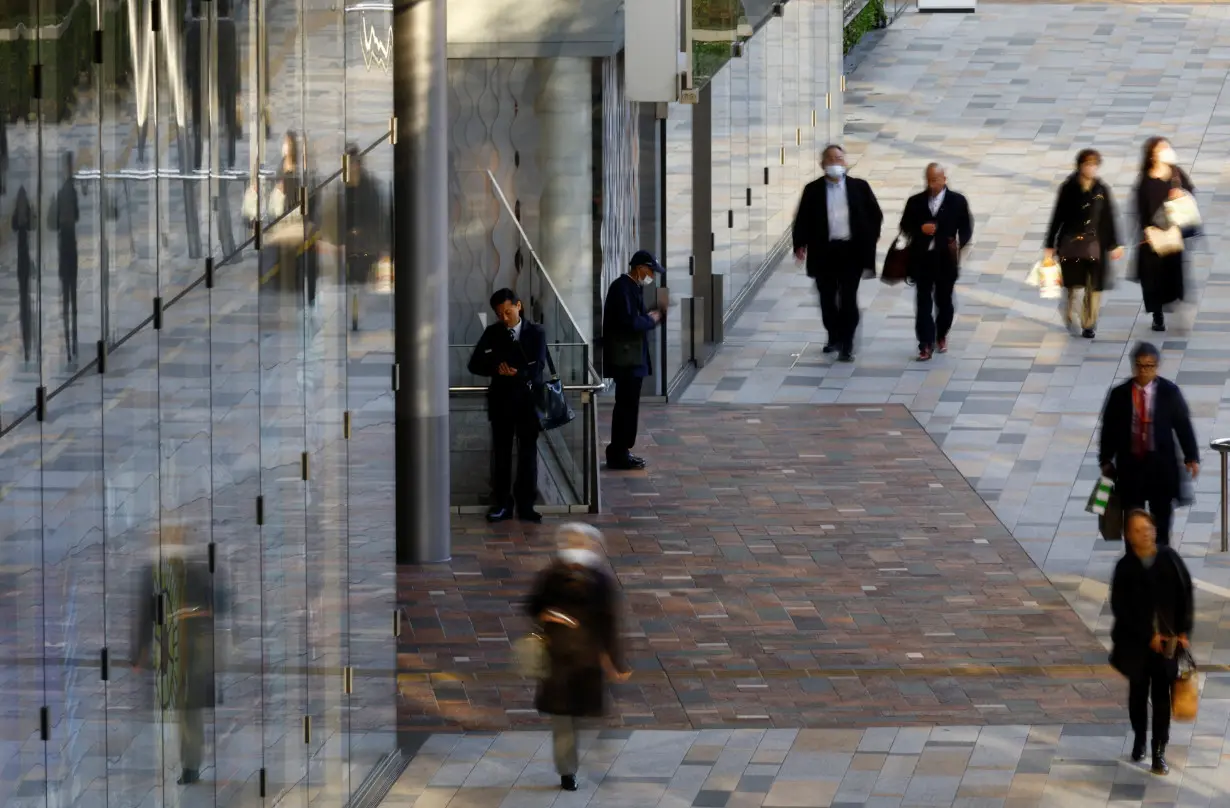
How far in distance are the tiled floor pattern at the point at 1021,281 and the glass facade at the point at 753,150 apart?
1.54ft

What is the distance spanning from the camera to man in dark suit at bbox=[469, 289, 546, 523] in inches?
624

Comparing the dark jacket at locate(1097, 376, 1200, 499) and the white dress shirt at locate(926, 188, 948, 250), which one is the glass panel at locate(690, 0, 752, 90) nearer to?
the white dress shirt at locate(926, 188, 948, 250)

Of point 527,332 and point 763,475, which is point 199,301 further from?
point 763,475

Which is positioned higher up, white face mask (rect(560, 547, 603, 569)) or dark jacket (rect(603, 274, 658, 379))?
dark jacket (rect(603, 274, 658, 379))

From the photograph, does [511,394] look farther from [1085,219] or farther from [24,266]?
[24,266]

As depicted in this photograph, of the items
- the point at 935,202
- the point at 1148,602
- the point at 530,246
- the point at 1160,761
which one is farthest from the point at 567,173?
the point at 1160,761

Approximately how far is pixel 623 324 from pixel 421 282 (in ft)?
8.03

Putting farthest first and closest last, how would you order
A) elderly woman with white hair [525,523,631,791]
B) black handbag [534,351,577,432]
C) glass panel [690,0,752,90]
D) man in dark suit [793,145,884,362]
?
1. man in dark suit [793,145,884,362]
2. glass panel [690,0,752,90]
3. black handbag [534,351,577,432]
4. elderly woman with white hair [525,523,631,791]

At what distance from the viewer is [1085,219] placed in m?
20.1

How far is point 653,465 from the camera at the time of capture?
1775cm

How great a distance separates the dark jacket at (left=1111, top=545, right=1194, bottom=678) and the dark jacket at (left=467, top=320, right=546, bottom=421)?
5.34m

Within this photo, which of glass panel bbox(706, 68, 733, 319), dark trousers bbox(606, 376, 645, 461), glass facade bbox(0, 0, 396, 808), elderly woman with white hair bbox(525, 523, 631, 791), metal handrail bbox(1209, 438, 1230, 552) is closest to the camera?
glass facade bbox(0, 0, 396, 808)

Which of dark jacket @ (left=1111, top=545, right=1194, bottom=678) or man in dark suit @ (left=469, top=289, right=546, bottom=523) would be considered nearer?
dark jacket @ (left=1111, top=545, right=1194, bottom=678)

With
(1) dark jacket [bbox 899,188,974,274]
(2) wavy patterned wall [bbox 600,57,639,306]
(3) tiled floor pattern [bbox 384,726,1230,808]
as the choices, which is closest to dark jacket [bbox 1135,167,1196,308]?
(1) dark jacket [bbox 899,188,974,274]
